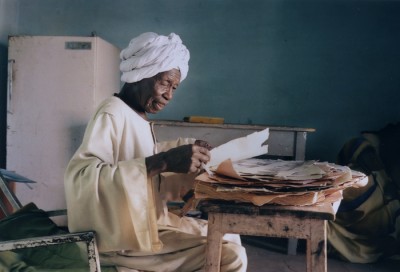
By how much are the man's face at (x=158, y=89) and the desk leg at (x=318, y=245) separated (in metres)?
0.80

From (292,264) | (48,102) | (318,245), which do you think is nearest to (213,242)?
(318,245)

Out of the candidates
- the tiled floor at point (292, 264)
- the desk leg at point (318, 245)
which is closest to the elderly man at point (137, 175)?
the desk leg at point (318, 245)

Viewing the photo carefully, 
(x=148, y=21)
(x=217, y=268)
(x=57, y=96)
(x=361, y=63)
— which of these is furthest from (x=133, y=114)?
(x=361, y=63)

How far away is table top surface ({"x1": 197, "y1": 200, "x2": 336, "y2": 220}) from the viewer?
3.11ft

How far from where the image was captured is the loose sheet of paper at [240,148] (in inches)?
44.0

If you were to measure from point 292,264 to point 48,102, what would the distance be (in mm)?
2339

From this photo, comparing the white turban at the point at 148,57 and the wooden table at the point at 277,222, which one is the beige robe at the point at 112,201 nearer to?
the wooden table at the point at 277,222

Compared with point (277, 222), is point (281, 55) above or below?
above

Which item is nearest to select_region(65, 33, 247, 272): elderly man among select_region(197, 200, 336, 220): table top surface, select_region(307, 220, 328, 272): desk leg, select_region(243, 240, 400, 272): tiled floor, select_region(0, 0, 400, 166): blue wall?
select_region(197, 200, 336, 220): table top surface

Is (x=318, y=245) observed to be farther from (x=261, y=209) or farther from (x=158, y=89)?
(x=158, y=89)

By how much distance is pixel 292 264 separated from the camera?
2893mm

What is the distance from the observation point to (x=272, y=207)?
0.97m

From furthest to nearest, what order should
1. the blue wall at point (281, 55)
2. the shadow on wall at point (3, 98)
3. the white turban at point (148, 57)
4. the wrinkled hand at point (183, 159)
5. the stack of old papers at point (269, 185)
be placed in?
the blue wall at point (281, 55) < the shadow on wall at point (3, 98) < the white turban at point (148, 57) < the wrinkled hand at point (183, 159) < the stack of old papers at point (269, 185)

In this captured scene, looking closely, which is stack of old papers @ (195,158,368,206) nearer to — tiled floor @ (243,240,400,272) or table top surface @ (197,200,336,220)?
table top surface @ (197,200,336,220)
